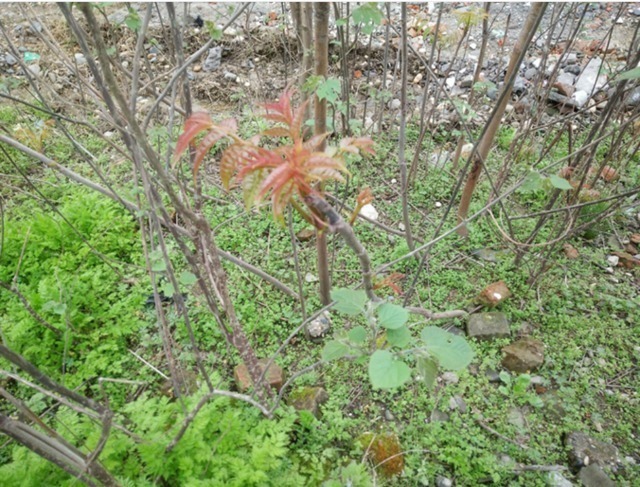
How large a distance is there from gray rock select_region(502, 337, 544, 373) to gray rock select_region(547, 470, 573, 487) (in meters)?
0.49

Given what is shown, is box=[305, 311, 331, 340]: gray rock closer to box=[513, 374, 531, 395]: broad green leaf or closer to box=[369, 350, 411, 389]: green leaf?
box=[513, 374, 531, 395]: broad green leaf

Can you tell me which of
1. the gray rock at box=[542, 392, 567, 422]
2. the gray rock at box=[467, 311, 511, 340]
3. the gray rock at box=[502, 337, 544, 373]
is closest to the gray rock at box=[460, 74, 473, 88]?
the gray rock at box=[467, 311, 511, 340]

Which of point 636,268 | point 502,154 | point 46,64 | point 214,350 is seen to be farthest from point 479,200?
point 46,64

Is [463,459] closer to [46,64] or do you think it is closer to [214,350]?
[214,350]

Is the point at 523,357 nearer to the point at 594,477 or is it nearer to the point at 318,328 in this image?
the point at 594,477

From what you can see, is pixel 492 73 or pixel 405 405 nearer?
pixel 405 405

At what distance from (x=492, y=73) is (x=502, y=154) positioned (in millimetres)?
1252

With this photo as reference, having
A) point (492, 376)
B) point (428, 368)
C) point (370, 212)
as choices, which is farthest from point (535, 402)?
point (370, 212)

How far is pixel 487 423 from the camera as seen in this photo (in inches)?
77.0

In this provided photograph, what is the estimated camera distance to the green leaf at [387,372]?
92cm

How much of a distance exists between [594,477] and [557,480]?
0.49ft

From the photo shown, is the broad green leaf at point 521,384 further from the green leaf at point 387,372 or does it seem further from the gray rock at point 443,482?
the green leaf at point 387,372

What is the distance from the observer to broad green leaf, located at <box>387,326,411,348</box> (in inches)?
41.5

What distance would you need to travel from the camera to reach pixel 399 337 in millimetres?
1063
